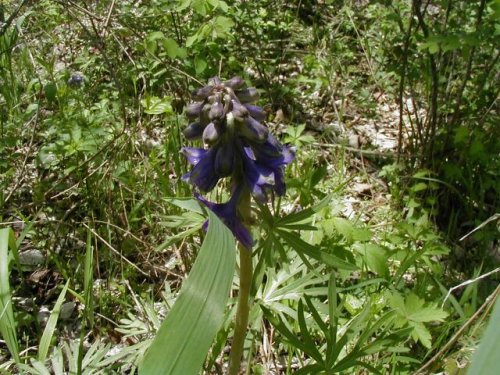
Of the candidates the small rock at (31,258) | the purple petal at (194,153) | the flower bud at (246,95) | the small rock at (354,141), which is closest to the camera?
the flower bud at (246,95)

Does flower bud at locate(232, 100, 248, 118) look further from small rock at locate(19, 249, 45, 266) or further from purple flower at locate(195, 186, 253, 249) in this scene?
small rock at locate(19, 249, 45, 266)

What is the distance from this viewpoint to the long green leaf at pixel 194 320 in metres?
0.94

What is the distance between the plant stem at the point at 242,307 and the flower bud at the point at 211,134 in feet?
1.17

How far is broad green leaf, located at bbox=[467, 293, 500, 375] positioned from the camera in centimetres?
69

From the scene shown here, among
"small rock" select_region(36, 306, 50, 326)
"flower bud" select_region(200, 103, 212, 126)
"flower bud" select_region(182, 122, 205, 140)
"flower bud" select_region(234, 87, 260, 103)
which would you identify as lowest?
"small rock" select_region(36, 306, 50, 326)

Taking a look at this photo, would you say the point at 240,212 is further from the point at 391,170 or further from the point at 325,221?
the point at 391,170

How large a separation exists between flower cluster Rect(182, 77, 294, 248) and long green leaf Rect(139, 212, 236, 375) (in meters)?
0.58

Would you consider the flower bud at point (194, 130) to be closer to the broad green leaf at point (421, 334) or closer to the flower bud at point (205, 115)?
the flower bud at point (205, 115)

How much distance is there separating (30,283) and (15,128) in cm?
114

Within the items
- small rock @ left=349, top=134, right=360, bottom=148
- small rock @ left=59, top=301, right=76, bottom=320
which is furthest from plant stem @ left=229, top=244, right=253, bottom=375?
small rock @ left=349, top=134, right=360, bottom=148

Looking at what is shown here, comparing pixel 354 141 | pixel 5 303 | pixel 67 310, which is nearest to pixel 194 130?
pixel 5 303

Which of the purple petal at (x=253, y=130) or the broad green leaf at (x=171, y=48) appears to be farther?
the broad green leaf at (x=171, y=48)

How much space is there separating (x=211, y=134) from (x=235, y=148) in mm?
121

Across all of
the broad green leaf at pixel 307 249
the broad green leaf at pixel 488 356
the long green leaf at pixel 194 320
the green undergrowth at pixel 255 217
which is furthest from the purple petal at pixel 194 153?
the broad green leaf at pixel 488 356
